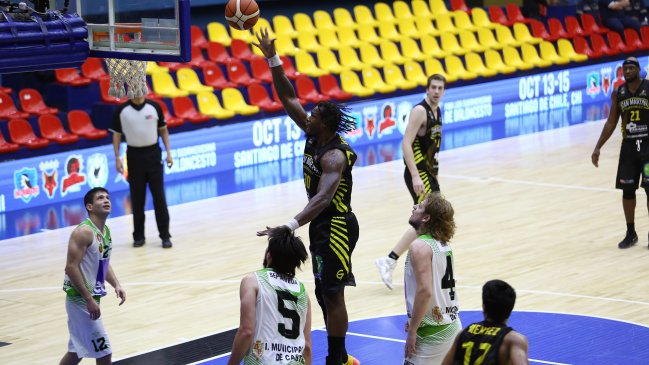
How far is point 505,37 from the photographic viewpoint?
24734 mm

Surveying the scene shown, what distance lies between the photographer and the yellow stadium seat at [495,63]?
23.6 m

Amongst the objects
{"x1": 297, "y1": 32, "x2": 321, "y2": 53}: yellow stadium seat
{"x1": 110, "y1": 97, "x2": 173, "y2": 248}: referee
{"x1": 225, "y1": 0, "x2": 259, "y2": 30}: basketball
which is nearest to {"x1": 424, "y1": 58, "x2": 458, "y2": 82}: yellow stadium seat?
{"x1": 297, "y1": 32, "x2": 321, "y2": 53}: yellow stadium seat

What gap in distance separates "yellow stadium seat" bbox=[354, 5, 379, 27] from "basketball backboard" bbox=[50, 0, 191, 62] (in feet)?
39.5

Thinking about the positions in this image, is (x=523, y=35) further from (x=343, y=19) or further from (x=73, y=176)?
(x=73, y=176)

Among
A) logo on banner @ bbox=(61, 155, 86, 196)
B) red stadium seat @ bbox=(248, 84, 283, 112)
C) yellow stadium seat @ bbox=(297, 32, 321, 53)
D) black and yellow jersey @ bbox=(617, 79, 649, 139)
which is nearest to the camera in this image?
black and yellow jersey @ bbox=(617, 79, 649, 139)

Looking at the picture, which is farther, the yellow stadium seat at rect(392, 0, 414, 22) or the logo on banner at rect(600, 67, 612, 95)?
the logo on banner at rect(600, 67, 612, 95)

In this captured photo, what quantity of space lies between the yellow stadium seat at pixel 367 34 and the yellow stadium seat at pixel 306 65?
1.76m

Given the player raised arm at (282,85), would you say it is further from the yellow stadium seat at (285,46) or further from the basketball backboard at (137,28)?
the yellow stadium seat at (285,46)

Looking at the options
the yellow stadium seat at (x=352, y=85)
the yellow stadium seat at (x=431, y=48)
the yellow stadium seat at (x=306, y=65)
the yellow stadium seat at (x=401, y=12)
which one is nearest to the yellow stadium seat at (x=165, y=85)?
the yellow stadium seat at (x=306, y=65)

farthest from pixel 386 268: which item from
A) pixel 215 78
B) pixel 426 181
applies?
pixel 215 78

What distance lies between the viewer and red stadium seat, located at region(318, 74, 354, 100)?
2020 cm

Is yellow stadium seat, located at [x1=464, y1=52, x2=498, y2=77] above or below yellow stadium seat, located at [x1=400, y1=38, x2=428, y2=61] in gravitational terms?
below

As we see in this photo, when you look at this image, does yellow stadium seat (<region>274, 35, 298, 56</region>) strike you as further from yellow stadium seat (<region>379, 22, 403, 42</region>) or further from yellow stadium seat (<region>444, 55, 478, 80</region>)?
yellow stadium seat (<region>444, 55, 478, 80</region>)

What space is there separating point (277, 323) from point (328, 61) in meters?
15.8
